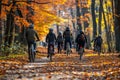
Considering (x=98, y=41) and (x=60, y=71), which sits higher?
(x=60, y=71)

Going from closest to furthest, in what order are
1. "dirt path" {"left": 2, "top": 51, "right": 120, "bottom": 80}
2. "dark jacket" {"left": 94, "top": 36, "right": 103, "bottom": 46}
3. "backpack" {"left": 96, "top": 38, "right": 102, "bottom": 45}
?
"dirt path" {"left": 2, "top": 51, "right": 120, "bottom": 80} < "dark jacket" {"left": 94, "top": 36, "right": 103, "bottom": 46} < "backpack" {"left": 96, "top": 38, "right": 102, "bottom": 45}

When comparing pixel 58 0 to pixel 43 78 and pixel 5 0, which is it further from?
pixel 43 78

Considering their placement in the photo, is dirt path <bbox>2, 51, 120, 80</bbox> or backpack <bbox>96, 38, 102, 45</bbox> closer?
dirt path <bbox>2, 51, 120, 80</bbox>

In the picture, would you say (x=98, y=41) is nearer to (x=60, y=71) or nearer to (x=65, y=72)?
(x=60, y=71)

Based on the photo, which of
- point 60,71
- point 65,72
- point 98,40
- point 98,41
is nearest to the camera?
point 65,72

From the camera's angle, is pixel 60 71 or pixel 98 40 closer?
pixel 60 71

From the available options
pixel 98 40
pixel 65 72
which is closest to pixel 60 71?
pixel 65 72

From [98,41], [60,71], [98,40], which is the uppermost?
[60,71]

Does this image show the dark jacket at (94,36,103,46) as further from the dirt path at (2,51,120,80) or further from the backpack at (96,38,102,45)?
the dirt path at (2,51,120,80)

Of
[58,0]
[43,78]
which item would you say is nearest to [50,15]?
[58,0]

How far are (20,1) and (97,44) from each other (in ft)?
A: 32.7

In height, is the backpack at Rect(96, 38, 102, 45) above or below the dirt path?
below

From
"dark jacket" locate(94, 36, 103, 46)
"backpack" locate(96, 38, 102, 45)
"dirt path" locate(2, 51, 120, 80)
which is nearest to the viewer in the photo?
"dirt path" locate(2, 51, 120, 80)

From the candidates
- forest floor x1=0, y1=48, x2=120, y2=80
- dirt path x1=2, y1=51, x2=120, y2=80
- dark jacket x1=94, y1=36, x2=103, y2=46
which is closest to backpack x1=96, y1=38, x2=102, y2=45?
dark jacket x1=94, y1=36, x2=103, y2=46
